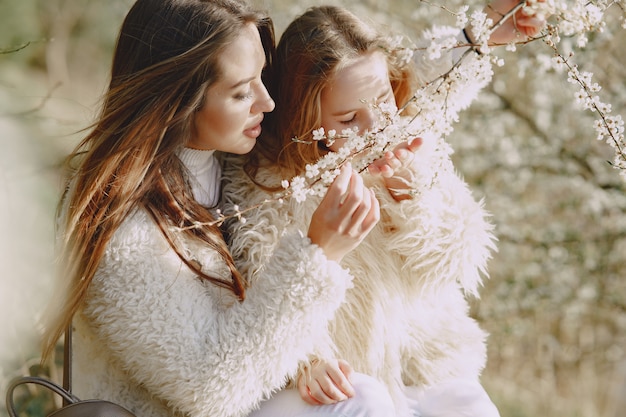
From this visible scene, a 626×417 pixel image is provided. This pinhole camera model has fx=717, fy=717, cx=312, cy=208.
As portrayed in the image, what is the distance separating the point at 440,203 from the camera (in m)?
1.71

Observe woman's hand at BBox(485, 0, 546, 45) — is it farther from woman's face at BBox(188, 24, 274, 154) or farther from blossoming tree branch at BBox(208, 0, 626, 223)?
woman's face at BBox(188, 24, 274, 154)

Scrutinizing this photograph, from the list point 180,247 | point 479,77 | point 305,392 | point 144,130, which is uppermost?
point 479,77

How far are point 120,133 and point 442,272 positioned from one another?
0.80 meters

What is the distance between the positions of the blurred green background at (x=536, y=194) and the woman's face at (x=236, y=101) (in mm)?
1766

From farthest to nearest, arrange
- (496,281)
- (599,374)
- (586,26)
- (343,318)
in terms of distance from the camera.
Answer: (496,281), (599,374), (343,318), (586,26)

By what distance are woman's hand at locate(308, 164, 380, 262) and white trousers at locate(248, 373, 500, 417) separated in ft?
1.12

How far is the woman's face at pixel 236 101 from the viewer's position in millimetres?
1569

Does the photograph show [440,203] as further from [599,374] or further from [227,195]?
[599,374]

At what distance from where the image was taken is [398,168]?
169 cm

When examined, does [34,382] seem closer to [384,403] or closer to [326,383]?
[326,383]

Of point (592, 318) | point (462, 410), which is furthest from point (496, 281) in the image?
point (462, 410)

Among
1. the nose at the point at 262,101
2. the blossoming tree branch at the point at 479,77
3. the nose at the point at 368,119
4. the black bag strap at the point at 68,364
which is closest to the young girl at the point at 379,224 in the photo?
the nose at the point at 368,119

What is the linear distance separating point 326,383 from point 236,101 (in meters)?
0.65

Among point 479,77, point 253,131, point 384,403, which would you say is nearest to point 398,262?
point 384,403
